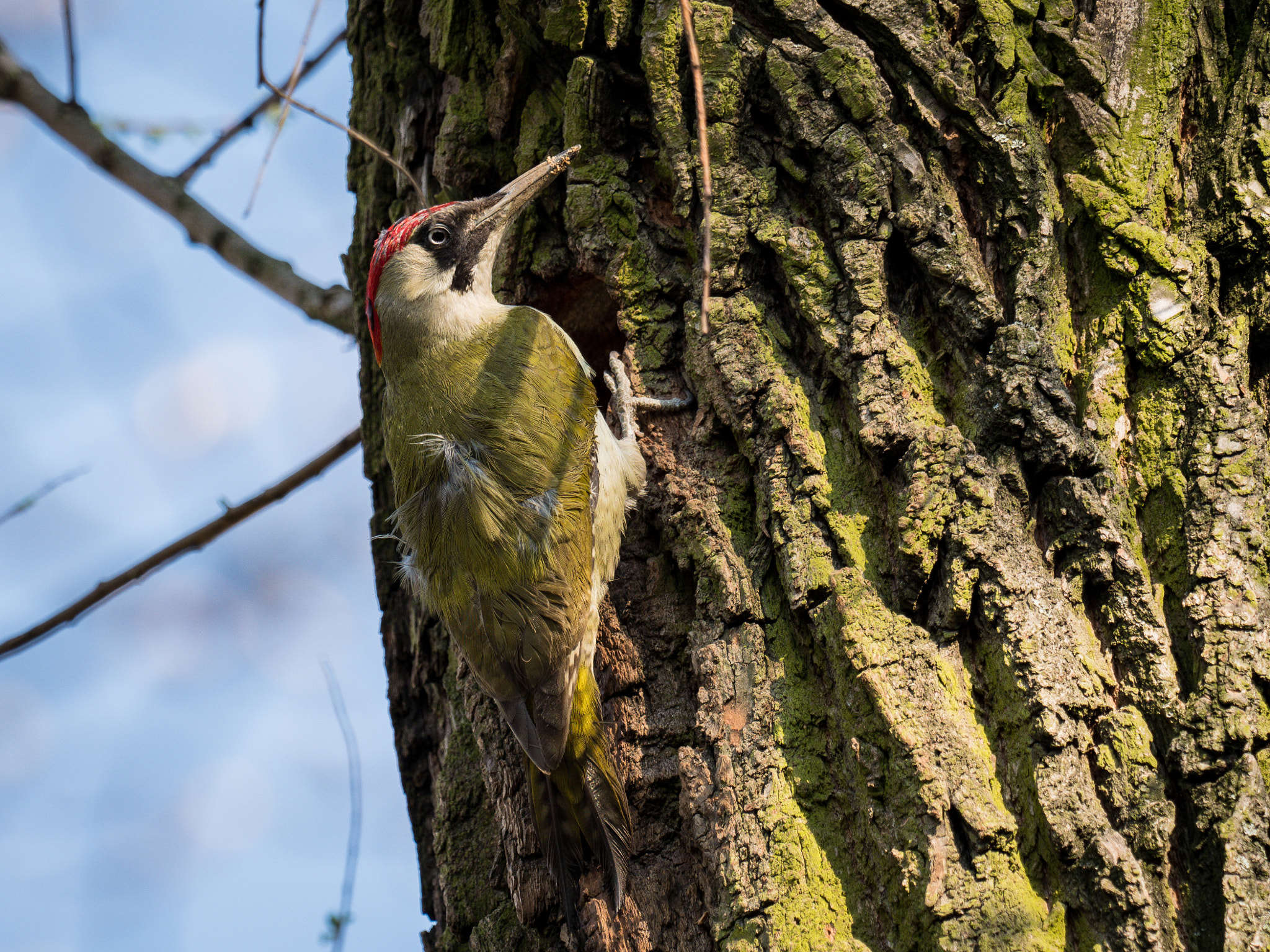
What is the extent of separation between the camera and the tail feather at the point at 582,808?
2.26 m

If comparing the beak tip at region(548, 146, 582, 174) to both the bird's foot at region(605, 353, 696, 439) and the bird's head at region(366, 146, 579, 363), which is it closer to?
the bird's head at region(366, 146, 579, 363)

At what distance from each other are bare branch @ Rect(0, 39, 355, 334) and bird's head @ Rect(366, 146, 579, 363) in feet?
1.35

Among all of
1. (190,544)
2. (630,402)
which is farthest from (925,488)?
(190,544)

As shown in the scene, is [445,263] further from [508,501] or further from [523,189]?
[508,501]

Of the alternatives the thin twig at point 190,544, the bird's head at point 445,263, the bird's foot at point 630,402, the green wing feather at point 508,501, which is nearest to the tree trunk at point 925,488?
the bird's foot at point 630,402

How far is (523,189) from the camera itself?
9.31 feet

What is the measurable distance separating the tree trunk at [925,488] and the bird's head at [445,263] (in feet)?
1.05

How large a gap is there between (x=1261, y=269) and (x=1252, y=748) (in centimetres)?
101

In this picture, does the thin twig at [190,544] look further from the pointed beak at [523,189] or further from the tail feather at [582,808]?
the tail feather at [582,808]

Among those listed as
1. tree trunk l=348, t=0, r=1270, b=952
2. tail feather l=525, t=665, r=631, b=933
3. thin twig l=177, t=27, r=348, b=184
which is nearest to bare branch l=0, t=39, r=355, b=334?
thin twig l=177, t=27, r=348, b=184

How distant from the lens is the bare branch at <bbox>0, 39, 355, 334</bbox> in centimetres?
385

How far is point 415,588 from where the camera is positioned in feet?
9.85

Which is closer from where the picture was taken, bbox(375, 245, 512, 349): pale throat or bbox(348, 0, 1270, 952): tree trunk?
bbox(348, 0, 1270, 952): tree trunk

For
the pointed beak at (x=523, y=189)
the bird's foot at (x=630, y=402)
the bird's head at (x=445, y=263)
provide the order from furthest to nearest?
the bird's head at (x=445, y=263), the pointed beak at (x=523, y=189), the bird's foot at (x=630, y=402)
